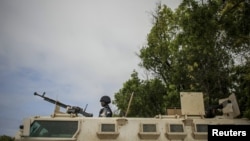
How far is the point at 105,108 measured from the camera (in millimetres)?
8695

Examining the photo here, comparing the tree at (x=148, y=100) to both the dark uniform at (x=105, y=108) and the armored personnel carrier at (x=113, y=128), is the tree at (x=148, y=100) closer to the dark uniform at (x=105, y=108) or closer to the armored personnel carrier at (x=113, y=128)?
the dark uniform at (x=105, y=108)

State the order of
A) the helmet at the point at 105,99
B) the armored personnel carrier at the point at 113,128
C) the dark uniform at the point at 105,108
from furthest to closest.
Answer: the helmet at the point at 105,99, the dark uniform at the point at 105,108, the armored personnel carrier at the point at 113,128

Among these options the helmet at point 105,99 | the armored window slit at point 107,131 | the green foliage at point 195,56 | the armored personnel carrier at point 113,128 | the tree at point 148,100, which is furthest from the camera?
the tree at point 148,100

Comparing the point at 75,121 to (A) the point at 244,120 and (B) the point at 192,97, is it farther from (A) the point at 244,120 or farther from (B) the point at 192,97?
(A) the point at 244,120

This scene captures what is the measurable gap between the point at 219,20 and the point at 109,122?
5957mm

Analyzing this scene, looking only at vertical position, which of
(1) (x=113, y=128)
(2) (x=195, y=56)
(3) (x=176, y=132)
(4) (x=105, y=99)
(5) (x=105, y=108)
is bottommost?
(3) (x=176, y=132)

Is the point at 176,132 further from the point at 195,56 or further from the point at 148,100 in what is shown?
the point at 148,100

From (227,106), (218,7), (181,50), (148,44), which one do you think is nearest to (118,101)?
(148,44)

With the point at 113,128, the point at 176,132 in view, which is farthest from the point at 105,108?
the point at 176,132

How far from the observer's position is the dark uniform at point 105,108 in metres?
8.57

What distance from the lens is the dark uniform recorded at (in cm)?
857

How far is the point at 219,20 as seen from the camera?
1105 centimetres

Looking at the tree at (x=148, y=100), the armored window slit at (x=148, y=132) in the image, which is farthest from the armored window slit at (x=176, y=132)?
the tree at (x=148, y=100)

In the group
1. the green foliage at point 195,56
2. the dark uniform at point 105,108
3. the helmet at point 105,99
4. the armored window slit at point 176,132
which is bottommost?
the armored window slit at point 176,132
